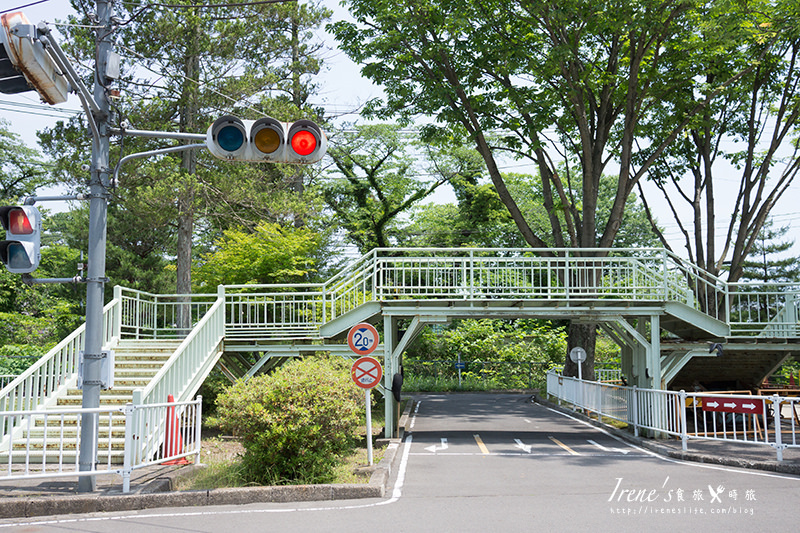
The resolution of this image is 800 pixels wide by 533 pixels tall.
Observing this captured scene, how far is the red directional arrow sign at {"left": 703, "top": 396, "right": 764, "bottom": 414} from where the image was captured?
12.4 meters

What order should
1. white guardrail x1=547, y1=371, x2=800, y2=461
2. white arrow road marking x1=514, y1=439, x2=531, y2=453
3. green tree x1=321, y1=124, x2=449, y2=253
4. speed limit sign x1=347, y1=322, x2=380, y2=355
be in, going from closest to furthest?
speed limit sign x1=347, y1=322, x2=380, y2=355
white guardrail x1=547, y1=371, x2=800, y2=461
white arrow road marking x1=514, y1=439, x2=531, y2=453
green tree x1=321, y1=124, x2=449, y2=253

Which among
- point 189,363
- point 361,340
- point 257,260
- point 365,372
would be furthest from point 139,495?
point 257,260

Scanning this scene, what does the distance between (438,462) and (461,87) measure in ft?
46.6

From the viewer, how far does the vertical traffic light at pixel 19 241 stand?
782cm

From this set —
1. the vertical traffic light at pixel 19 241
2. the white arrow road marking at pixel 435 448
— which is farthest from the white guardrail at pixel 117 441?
the white arrow road marking at pixel 435 448

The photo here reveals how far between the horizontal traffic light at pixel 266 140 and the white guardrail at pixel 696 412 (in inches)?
338

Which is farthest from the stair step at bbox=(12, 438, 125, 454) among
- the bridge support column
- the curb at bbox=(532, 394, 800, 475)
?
the curb at bbox=(532, 394, 800, 475)

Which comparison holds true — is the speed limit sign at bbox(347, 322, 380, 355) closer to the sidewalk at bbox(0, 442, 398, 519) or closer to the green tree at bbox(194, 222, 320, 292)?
the sidewalk at bbox(0, 442, 398, 519)

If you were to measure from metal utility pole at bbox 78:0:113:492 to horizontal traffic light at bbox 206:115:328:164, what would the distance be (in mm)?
2545

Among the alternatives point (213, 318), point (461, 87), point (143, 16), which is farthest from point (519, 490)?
point (143, 16)

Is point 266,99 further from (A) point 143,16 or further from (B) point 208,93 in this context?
(A) point 143,16

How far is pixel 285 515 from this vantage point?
25.2ft

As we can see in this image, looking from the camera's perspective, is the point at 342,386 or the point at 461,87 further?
the point at 461,87

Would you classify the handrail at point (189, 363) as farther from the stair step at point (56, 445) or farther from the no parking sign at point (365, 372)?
the no parking sign at point (365, 372)
